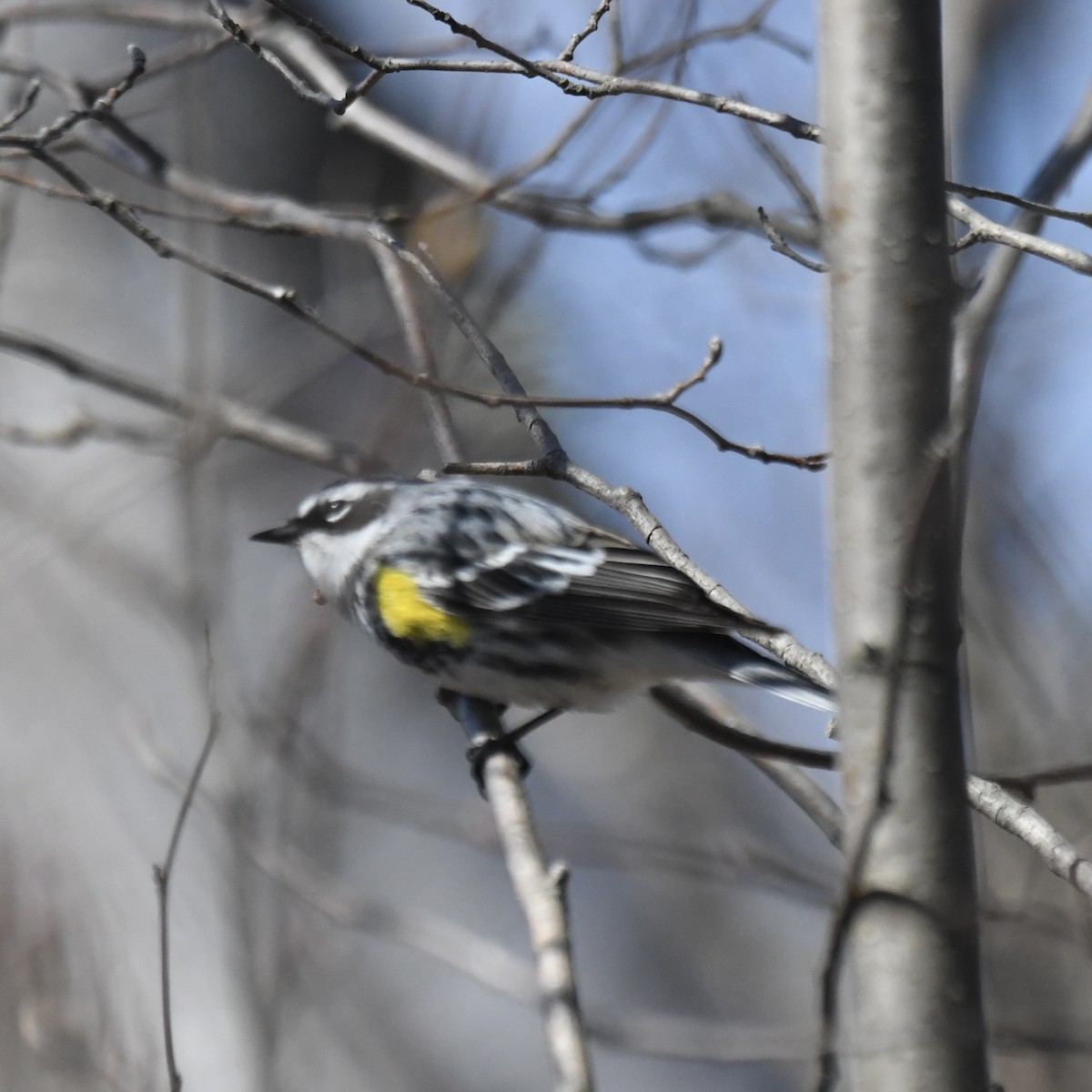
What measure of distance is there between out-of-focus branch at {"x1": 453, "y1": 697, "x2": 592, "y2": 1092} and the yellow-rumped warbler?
1.91 ft

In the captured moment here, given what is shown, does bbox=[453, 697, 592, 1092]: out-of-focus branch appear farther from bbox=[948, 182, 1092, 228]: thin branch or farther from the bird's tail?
bbox=[948, 182, 1092, 228]: thin branch

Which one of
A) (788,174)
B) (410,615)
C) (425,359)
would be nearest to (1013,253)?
(788,174)

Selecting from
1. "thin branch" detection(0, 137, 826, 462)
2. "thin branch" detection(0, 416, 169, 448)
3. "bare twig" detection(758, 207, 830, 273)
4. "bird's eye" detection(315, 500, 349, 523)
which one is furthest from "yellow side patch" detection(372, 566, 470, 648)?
"bare twig" detection(758, 207, 830, 273)

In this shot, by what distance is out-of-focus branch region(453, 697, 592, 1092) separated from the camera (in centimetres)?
177

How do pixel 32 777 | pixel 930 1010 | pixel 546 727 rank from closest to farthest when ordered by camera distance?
1. pixel 930 1010
2. pixel 32 777
3. pixel 546 727

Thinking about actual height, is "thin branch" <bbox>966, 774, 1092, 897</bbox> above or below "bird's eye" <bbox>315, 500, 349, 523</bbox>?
below

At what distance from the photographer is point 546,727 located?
791 centimetres

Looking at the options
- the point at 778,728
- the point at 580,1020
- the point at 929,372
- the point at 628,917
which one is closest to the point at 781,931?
the point at 628,917

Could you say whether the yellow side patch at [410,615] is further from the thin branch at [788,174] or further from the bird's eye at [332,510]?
the thin branch at [788,174]

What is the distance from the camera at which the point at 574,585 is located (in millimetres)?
3725

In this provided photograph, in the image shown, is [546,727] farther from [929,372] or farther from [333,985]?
[929,372]

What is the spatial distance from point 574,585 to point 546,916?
166 cm

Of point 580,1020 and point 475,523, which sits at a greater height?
point 475,523

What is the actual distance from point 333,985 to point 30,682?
6.27 feet
